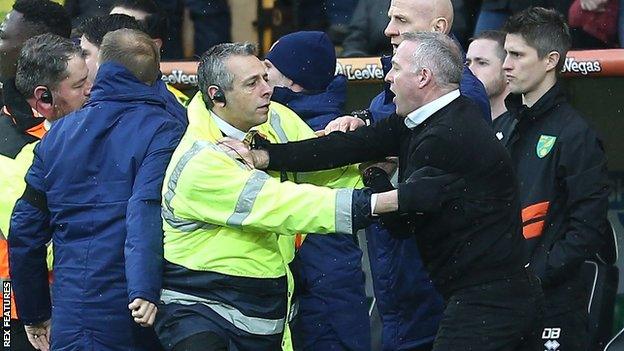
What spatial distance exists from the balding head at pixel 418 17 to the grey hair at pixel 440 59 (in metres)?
0.82

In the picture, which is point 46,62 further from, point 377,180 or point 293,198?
point 377,180

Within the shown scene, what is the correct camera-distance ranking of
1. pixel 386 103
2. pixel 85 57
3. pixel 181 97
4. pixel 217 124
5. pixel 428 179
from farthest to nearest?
1. pixel 181 97
2. pixel 85 57
3. pixel 386 103
4. pixel 217 124
5. pixel 428 179

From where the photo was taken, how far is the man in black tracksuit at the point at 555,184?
5906 millimetres

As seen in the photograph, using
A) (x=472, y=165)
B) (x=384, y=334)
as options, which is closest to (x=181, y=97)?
(x=384, y=334)

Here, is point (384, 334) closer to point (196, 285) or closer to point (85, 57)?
point (196, 285)

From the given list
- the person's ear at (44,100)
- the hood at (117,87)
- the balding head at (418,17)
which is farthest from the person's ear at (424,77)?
the person's ear at (44,100)

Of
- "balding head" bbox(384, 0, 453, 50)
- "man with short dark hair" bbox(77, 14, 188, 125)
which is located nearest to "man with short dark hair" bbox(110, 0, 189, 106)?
"man with short dark hair" bbox(77, 14, 188, 125)

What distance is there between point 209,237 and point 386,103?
1136 millimetres

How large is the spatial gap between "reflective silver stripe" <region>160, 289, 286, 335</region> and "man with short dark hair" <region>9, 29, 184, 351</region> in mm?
181

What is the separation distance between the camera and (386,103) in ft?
19.4

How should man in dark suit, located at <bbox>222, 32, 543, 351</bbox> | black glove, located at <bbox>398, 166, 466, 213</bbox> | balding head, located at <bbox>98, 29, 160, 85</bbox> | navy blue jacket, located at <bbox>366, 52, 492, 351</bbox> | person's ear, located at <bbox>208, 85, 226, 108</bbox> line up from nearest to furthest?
black glove, located at <bbox>398, 166, 466, 213</bbox> → man in dark suit, located at <bbox>222, 32, 543, 351</bbox> → person's ear, located at <bbox>208, 85, 226, 108</bbox> → balding head, located at <bbox>98, 29, 160, 85</bbox> → navy blue jacket, located at <bbox>366, 52, 492, 351</bbox>

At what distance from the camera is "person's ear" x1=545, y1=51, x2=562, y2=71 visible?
6246 mm

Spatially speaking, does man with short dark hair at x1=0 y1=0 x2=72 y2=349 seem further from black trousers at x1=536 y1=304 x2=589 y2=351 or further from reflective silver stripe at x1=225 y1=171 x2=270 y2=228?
black trousers at x1=536 y1=304 x2=589 y2=351

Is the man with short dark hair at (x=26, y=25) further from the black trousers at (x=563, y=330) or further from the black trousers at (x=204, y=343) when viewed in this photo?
the black trousers at (x=563, y=330)
